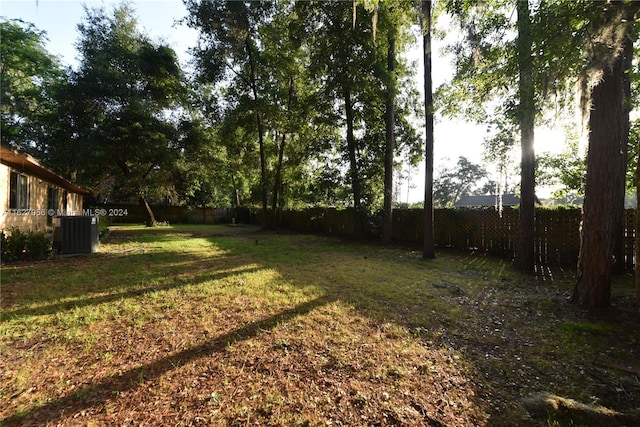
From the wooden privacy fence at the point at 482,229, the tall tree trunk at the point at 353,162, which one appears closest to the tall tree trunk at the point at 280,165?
the wooden privacy fence at the point at 482,229

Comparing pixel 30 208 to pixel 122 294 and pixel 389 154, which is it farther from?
pixel 389 154

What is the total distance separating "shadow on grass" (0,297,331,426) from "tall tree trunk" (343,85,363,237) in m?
10.0

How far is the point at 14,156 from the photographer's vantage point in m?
7.01

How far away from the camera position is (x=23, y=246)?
7312mm

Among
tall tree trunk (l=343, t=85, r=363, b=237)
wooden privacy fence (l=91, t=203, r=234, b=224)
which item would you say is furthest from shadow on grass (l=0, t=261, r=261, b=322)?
wooden privacy fence (l=91, t=203, r=234, b=224)

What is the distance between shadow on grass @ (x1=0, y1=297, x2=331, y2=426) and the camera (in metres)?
1.96

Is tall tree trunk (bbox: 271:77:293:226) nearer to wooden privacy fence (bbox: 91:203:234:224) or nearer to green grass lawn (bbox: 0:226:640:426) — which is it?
wooden privacy fence (bbox: 91:203:234:224)

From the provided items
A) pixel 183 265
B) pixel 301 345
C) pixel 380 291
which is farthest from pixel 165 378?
pixel 183 265

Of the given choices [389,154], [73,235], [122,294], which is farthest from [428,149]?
[73,235]

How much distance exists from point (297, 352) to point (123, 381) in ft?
5.15

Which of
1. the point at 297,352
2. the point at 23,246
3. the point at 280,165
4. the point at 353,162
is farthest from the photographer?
the point at 280,165

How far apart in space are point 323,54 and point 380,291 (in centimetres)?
1131

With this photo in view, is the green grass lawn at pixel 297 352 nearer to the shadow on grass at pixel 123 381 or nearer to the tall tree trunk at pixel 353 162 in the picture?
the shadow on grass at pixel 123 381

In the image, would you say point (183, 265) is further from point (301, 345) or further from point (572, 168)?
point (572, 168)
